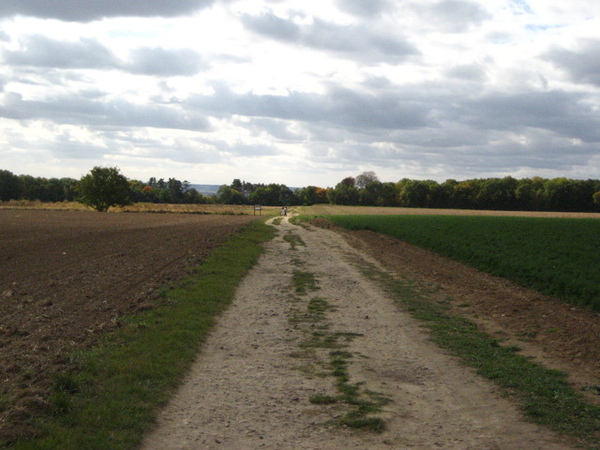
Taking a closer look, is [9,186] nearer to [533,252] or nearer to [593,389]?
[533,252]

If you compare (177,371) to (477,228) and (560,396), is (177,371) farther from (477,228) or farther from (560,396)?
(477,228)

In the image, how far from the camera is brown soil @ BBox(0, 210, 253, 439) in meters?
7.48

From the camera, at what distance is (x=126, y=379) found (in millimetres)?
7660

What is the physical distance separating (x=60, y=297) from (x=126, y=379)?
24.0 ft

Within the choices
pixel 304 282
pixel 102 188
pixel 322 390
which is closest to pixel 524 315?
pixel 304 282

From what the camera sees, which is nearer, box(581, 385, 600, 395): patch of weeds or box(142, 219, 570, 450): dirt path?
box(142, 219, 570, 450): dirt path

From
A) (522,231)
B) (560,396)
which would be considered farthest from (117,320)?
(522,231)

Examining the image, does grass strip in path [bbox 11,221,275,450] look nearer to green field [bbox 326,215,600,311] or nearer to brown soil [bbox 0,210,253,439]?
brown soil [bbox 0,210,253,439]

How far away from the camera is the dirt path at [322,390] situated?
601 cm

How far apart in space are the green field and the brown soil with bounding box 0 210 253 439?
447 inches

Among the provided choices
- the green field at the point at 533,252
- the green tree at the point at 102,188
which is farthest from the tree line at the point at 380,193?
the green field at the point at 533,252

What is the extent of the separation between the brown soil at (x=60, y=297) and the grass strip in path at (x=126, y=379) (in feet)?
1.01

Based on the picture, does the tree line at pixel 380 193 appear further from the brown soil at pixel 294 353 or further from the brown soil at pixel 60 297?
the brown soil at pixel 294 353

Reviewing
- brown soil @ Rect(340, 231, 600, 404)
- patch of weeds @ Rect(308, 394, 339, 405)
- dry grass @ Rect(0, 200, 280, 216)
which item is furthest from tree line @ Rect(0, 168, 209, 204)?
patch of weeds @ Rect(308, 394, 339, 405)
